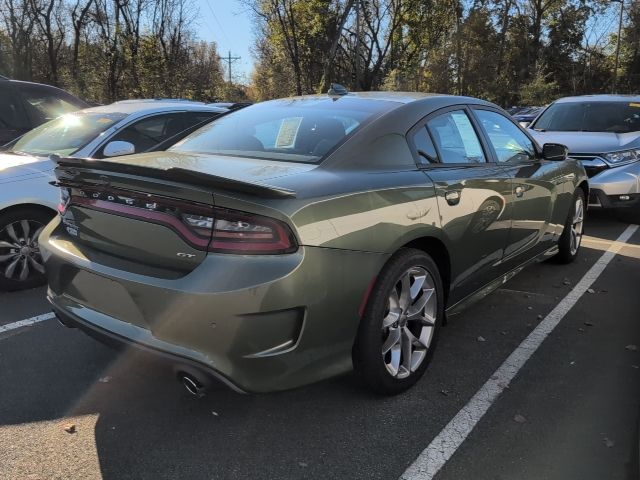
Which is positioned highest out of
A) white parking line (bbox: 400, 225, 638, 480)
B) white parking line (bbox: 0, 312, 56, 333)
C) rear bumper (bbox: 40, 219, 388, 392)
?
rear bumper (bbox: 40, 219, 388, 392)

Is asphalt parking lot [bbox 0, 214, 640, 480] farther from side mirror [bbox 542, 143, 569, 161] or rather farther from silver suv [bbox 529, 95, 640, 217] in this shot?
silver suv [bbox 529, 95, 640, 217]

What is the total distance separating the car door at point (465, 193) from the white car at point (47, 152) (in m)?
Answer: 1.63

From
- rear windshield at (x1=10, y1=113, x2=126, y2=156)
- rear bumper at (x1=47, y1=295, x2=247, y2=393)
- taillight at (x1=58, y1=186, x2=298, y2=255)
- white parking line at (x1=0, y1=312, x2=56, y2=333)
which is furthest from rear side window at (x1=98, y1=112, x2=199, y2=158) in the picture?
taillight at (x1=58, y1=186, x2=298, y2=255)

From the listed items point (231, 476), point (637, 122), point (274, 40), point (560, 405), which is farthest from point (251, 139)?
point (274, 40)

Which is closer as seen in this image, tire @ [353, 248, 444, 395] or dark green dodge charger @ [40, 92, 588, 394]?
dark green dodge charger @ [40, 92, 588, 394]

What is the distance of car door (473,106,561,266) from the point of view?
3.99m

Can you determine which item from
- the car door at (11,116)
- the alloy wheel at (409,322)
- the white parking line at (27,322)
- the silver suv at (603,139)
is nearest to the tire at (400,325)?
the alloy wheel at (409,322)

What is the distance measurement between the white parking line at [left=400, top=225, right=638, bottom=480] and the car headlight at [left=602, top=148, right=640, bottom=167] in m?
3.17

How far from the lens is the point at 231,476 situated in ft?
8.06

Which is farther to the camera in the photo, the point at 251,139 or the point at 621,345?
the point at 621,345

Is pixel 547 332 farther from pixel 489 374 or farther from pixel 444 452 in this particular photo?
pixel 444 452

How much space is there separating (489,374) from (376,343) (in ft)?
3.25

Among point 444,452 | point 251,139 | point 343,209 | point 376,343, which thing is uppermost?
point 251,139

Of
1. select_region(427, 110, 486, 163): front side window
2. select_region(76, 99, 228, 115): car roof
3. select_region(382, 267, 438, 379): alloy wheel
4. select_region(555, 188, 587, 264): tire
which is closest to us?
select_region(382, 267, 438, 379): alloy wheel
